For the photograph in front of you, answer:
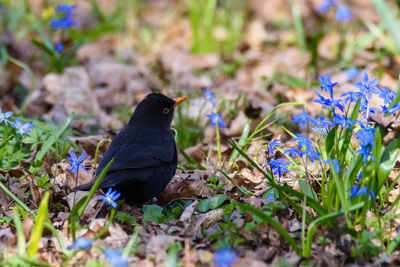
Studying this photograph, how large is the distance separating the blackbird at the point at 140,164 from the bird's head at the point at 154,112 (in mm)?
106

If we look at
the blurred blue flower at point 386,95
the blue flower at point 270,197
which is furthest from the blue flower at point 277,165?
the blurred blue flower at point 386,95

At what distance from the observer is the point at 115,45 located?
7254 mm

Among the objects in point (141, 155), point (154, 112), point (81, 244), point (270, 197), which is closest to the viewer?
point (81, 244)

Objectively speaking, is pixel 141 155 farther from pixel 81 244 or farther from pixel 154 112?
pixel 81 244

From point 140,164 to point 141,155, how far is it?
75mm

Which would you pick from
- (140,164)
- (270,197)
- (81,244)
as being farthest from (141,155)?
(81,244)

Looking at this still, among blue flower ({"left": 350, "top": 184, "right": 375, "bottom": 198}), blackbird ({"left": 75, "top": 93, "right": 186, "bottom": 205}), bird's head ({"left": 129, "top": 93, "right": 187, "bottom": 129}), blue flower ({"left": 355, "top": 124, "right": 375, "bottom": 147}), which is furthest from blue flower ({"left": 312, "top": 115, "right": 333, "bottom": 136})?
bird's head ({"left": 129, "top": 93, "right": 187, "bottom": 129})

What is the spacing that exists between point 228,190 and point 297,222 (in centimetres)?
66

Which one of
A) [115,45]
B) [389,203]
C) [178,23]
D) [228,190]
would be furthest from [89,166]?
[178,23]

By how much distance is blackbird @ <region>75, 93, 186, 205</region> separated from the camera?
2949 millimetres

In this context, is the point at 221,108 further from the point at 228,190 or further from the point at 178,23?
the point at 178,23

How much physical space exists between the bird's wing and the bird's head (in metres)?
0.35

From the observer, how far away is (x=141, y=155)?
10.1 ft

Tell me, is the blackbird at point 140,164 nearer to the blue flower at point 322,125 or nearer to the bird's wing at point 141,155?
the bird's wing at point 141,155
